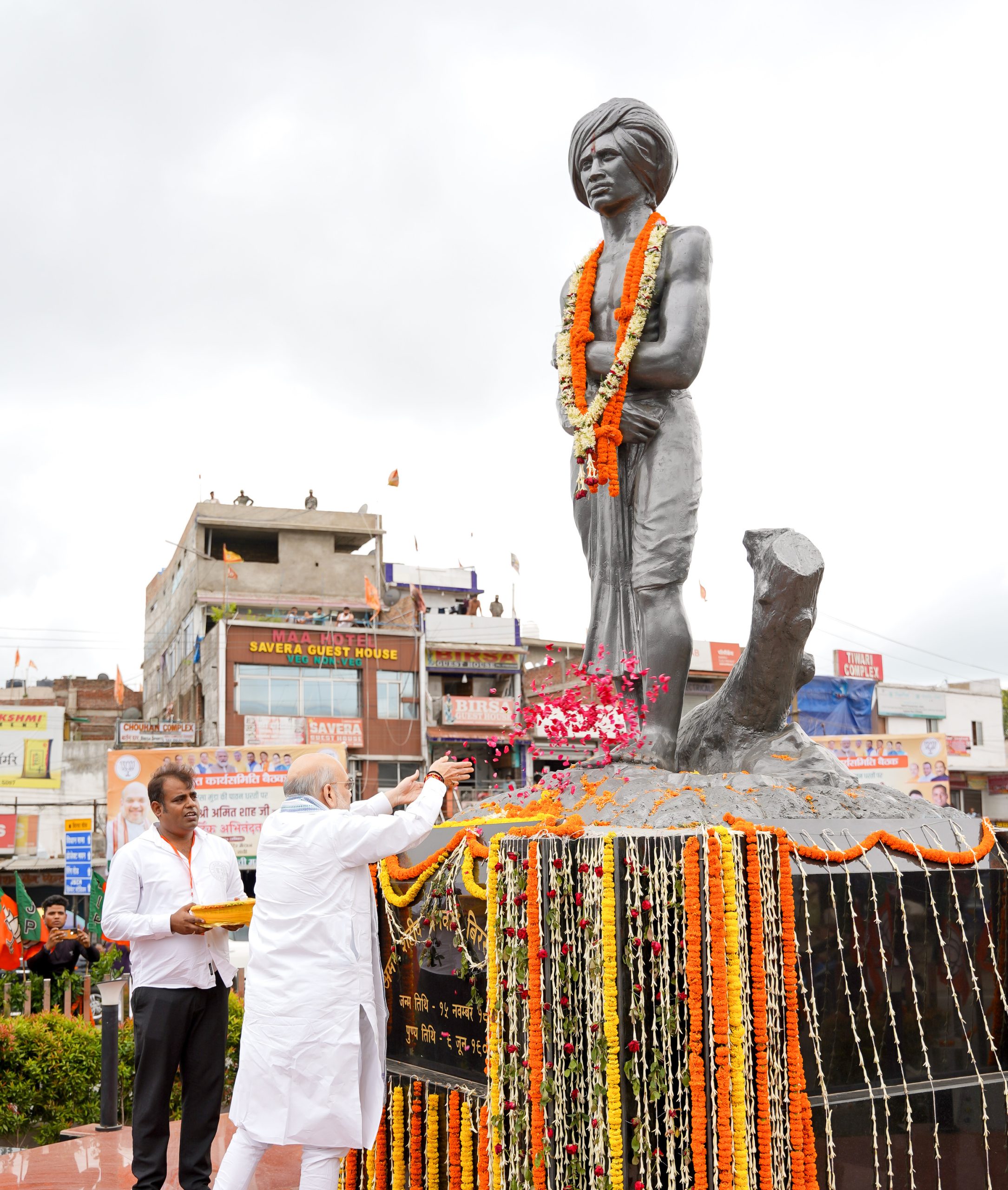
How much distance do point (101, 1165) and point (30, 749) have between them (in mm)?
22310

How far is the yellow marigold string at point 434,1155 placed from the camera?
4.15 meters

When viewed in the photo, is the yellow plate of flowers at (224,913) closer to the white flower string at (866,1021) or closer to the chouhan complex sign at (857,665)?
the white flower string at (866,1021)

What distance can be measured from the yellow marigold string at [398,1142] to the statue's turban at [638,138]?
3.74 meters

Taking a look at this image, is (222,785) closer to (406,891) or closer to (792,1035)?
(406,891)

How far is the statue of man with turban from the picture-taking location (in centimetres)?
457

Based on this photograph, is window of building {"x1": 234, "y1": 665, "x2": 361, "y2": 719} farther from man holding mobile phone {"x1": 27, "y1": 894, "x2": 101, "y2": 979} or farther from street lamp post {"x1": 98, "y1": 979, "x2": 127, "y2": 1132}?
street lamp post {"x1": 98, "y1": 979, "x2": 127, "y2": 1132}

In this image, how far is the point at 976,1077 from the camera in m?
3.79

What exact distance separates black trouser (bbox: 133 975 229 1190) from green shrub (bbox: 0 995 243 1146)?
8.72ft

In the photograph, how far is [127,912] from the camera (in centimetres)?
453

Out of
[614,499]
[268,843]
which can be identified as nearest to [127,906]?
[268,843]

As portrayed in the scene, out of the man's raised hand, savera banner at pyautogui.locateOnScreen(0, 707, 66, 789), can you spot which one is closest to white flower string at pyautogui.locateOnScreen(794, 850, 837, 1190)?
the man's raised hand

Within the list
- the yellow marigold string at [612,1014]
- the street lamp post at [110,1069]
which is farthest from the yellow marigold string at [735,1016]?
the street lamp post at [110,1069]

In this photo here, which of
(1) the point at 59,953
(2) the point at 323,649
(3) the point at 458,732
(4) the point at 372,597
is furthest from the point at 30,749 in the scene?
(1) the point at 59,953

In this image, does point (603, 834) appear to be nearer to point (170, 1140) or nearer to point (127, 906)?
point (127, 906)
